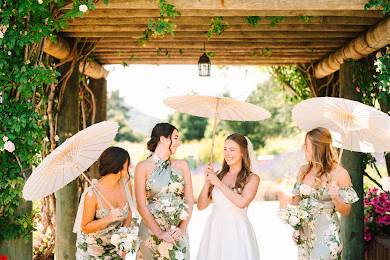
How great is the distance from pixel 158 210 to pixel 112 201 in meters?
0.52

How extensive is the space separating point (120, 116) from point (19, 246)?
105 feet

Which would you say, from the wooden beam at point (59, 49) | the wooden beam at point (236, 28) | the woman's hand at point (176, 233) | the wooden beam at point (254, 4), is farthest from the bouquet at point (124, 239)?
the wooden beam at point (236, 28)

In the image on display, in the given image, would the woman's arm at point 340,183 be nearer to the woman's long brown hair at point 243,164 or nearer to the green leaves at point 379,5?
the woman's long brown hair at point 243,164

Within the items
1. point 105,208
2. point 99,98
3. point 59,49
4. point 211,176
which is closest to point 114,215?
point 105,208

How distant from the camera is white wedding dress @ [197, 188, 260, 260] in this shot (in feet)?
16.0

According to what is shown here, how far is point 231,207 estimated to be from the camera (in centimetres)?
489

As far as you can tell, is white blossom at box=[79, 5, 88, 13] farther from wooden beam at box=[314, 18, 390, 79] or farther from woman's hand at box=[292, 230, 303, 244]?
wooden beam at box=[314, 18, 390, 79]

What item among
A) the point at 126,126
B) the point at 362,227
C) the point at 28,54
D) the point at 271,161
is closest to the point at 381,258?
the point at 362,227

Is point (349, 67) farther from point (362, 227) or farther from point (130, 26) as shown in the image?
point (130, 26)

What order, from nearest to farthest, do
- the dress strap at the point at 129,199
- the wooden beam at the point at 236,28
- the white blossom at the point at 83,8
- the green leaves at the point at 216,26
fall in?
1. the dress strap at the point at 129,199
2. the white blossom at the point at 83,8
3. the green leaves at the point at 216,26
4. the wooden beam at the point at 236,28

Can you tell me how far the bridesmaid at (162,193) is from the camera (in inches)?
178

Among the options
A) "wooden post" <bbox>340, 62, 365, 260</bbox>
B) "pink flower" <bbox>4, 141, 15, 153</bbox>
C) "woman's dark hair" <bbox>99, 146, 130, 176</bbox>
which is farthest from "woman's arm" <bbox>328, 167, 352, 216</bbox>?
"wooden post" <bbox>340, 62, 365, 260</bbox>

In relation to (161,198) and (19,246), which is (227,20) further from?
(19,246)

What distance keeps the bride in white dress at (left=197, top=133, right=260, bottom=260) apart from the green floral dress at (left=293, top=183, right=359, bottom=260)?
45 centimetres
